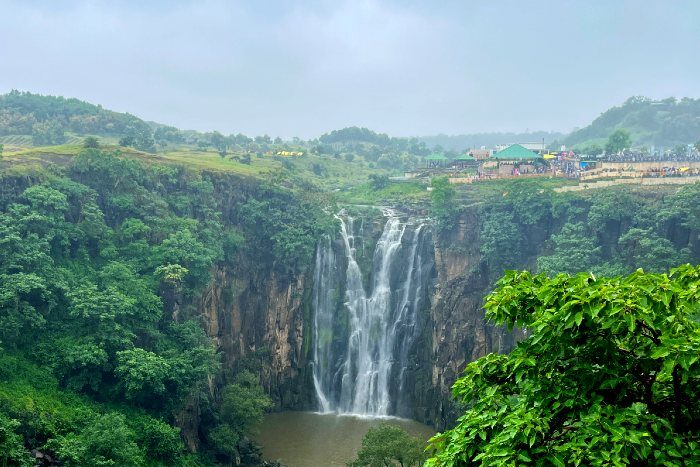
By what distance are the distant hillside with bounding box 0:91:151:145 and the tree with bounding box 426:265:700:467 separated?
50.4 meters

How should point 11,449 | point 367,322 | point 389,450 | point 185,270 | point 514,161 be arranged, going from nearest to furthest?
point 11,449
point 389,450
point 185,270
point 367,322
point 514,161

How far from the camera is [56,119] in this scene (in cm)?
5719

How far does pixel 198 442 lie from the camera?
87.0 ft

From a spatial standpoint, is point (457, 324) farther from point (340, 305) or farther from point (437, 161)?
point (437, 161)

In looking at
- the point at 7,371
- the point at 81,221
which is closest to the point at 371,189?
the point at 81,221

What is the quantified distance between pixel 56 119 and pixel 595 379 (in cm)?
5744

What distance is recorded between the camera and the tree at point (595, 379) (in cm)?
698

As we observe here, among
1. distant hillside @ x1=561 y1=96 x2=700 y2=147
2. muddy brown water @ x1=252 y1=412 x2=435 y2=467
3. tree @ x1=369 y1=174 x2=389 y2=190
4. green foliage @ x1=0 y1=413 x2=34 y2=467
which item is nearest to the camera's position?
green foliage @ x1=0 y1=413 x2=34 y2=467

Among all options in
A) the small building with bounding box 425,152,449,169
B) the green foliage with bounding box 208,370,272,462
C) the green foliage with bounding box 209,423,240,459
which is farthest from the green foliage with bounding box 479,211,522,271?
the small building with bounding box 425,152,449,169

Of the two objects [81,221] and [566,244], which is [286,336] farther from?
[566,244]

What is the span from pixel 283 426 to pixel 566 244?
15430 mm

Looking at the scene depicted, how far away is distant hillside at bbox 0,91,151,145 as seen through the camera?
176 ft

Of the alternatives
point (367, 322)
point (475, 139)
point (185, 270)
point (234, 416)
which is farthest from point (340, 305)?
point (475, 139)

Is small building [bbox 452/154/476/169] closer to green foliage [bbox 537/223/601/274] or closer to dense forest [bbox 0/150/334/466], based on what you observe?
green foliage [bbox 537/223/601/274]
